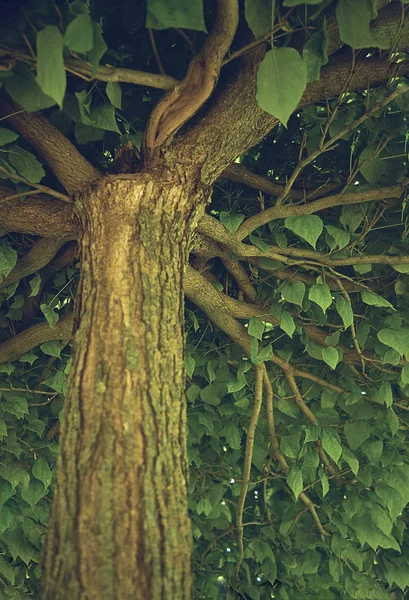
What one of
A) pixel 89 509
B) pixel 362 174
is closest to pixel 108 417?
pixel 89 509

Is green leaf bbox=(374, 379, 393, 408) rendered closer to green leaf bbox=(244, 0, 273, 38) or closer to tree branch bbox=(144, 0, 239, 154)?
Result: tree branch bbox=(144, 0, 239, 154)

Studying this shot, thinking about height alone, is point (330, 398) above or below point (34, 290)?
below

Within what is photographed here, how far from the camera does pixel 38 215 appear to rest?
3.33 m

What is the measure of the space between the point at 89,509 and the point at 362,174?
2119 mm

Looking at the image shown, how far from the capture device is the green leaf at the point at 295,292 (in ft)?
11.9

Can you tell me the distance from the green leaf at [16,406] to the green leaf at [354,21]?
8.42 feet

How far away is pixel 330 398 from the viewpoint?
14.4 ft

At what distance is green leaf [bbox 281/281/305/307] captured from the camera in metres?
3.62

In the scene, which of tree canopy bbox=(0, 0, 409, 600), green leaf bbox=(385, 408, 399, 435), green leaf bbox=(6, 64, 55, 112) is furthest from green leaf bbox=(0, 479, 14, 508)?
green leaf bbox=(6, 64, 55, 112)

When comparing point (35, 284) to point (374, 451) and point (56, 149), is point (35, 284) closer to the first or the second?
point (56, 149)

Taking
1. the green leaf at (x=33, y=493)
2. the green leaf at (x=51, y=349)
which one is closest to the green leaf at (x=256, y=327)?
the green leaf at (x=51, y=349)

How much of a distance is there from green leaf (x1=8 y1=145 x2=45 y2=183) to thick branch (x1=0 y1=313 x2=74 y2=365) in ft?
3.46

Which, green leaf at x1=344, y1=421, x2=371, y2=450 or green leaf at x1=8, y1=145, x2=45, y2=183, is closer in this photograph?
green leaf at x1=8, y1=145, x2=45, y2=183

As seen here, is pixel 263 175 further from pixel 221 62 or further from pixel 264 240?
pixel 221 62
